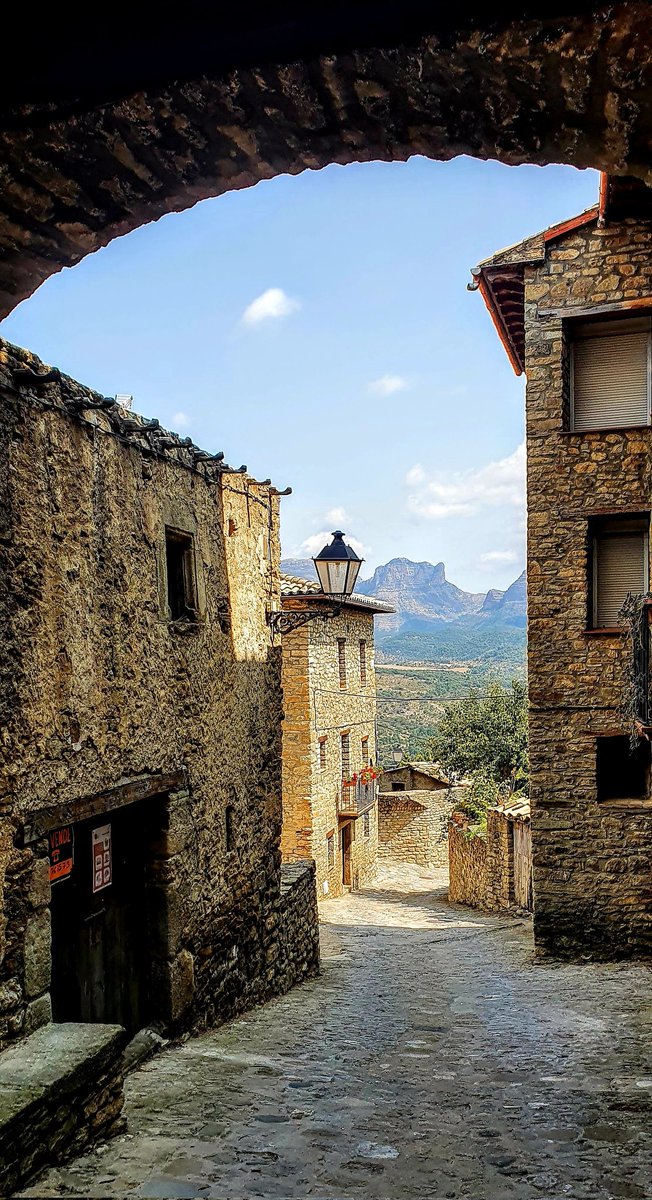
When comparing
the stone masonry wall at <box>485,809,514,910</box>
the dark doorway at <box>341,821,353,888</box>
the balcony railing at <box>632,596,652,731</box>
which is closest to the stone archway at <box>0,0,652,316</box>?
the balcony railing at <box>632,596,652,731</box>

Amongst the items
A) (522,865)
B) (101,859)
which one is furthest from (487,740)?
(101,859)

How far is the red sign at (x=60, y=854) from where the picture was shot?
16.8ft

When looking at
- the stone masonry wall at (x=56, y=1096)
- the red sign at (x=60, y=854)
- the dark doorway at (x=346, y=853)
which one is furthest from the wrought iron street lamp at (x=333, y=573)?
the dark doorway at (x=346, y=853)

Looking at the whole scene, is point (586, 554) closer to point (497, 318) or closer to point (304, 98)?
Result: point (497, 318)

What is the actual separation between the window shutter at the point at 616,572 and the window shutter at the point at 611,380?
133cm

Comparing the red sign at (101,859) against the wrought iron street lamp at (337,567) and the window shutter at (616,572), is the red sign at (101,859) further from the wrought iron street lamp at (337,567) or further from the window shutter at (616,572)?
the window shutter at (616,572)

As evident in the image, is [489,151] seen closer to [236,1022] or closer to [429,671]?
[236,1022]

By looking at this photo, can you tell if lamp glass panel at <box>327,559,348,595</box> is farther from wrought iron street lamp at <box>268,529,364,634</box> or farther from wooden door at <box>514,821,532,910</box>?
wooden door at <box>514,821,532,910</box>

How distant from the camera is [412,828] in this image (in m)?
27.6

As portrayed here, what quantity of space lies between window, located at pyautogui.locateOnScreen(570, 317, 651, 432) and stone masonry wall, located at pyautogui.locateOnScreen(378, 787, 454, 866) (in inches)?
763

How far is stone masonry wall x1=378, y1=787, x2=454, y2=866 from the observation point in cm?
2756

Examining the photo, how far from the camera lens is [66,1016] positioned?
→ 212 inches

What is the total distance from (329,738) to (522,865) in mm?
5674

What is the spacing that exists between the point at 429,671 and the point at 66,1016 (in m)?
88.4
